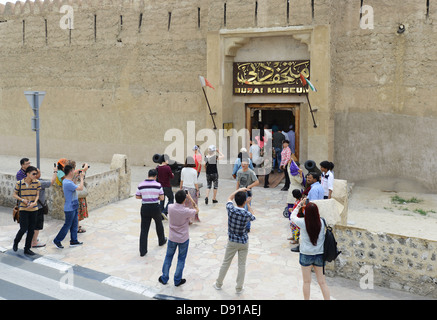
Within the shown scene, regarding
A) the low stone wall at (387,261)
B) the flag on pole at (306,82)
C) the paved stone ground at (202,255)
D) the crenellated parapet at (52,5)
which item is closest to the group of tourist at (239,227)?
the paved stone ground at (202,255)

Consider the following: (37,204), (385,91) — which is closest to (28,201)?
(37,204)

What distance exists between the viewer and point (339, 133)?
15008 millimetres

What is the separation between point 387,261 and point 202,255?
10.6ft

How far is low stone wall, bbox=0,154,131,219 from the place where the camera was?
34.0ft

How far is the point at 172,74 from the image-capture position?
16.8 metres

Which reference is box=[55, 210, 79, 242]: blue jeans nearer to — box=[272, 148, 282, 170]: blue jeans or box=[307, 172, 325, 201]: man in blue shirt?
box=[307, 172, 325, 201]: man in blue shirt

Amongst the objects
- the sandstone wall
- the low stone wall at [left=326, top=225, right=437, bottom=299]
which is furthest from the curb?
the sandstone wall

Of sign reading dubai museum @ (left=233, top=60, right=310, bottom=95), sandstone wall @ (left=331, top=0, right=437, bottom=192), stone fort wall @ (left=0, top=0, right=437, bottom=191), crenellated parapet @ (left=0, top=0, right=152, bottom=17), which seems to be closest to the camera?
sandstone wall @ (left=331, top=0, right=437, bottom=192)

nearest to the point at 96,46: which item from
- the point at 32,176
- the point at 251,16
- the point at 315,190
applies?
the point at 251,16

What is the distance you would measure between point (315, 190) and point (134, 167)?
1103cm

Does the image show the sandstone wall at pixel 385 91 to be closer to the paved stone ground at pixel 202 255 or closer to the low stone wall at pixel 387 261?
the paved stone ground at pixel 202 255

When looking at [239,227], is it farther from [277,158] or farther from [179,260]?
[277,158]

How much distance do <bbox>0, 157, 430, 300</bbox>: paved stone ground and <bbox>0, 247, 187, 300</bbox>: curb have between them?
0.12 meters

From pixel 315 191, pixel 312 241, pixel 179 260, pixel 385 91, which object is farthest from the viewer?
pixel 385 91
